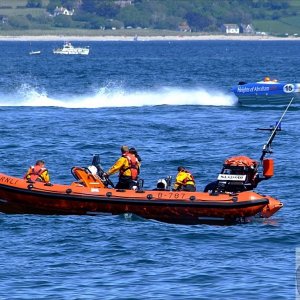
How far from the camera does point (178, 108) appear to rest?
5038 cm

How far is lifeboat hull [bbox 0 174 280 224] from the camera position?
930 inches

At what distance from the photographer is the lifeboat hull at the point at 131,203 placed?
2362cm

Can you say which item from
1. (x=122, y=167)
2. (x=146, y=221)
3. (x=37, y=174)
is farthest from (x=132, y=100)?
(x=146, y=221)

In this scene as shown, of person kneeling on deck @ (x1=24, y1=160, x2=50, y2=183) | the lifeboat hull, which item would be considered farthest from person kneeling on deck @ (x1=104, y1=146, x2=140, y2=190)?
person kneeling on deck @ (x1=24, y1=160, x2=50, y2=183)

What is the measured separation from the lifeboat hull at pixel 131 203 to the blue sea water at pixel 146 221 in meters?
0.20

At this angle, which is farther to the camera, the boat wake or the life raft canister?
the boat wake

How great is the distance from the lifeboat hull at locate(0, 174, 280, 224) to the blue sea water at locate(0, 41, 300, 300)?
0.20 metres

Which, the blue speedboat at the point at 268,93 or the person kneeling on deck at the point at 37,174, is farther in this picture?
the blue speedboat at the point at 268,93

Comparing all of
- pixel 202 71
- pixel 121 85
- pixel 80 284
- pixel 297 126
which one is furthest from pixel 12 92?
pixel 80 284

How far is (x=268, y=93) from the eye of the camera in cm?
4931

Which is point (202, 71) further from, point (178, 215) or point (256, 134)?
point (178, 215)

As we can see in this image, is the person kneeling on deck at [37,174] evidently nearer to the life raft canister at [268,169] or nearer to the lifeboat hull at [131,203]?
the lifeboat hull at [131,203]

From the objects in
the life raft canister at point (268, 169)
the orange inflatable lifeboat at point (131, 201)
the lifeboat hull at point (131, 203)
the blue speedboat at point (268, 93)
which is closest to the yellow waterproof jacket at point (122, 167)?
the orange inflatable lifeboat at point (131, 201)

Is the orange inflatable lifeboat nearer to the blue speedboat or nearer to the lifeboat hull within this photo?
the lifeboat hull
